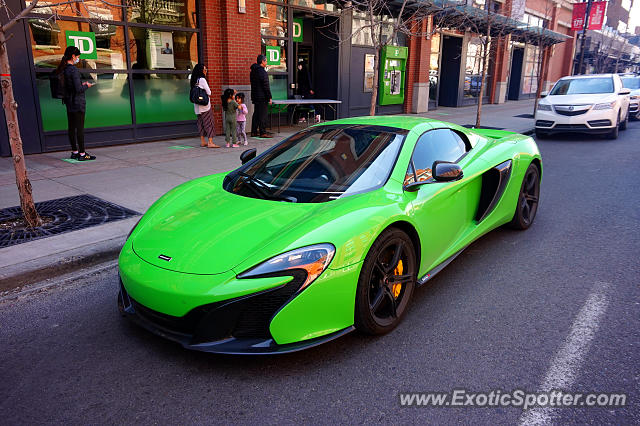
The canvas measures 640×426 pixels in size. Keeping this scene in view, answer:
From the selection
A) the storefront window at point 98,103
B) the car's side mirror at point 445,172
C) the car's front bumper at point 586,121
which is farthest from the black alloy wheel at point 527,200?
the storefront window at point 98,103

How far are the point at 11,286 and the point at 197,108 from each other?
7008 mm

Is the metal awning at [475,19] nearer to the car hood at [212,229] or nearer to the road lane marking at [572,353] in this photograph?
the road lane marking at [572,353]

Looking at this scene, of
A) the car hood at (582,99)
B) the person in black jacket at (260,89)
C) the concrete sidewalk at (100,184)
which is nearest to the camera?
the concrete sidewalk at (100,184)

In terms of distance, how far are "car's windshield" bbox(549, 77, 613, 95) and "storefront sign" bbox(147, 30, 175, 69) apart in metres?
10.8

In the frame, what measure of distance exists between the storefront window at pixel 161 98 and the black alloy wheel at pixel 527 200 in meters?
8.91

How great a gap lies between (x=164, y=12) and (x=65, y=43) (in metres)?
2.61

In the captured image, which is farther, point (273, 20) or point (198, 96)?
point (273, 20)

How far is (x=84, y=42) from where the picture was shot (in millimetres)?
9945

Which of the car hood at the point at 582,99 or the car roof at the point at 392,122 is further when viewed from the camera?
the car hood at the point at 582,99

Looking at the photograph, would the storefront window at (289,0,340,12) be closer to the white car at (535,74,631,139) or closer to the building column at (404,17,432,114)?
the building column at (404,17,432,114)

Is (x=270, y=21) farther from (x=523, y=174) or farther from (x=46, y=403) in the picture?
(x=46, y=403)

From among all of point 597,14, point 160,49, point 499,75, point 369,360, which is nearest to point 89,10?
point 160,49

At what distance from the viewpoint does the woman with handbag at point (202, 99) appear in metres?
10.1

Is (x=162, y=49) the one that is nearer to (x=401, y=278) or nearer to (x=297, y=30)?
(x=297, y=30)
